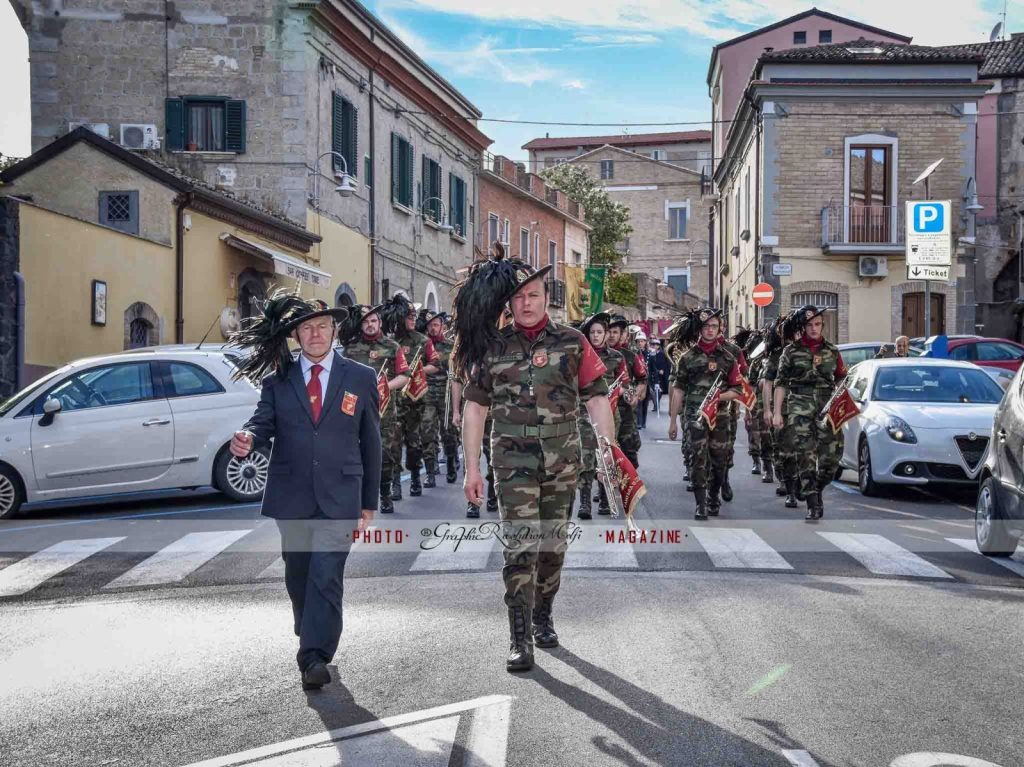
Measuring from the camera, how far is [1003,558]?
9.56 metres

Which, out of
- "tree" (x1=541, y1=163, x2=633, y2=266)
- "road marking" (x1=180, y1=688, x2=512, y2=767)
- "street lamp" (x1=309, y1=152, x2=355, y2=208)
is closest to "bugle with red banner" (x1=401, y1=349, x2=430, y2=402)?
"road marking" (x1=180, y1=688, x2=512, y2=767)

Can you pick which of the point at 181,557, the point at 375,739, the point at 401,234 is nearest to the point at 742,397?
the point at 181,557

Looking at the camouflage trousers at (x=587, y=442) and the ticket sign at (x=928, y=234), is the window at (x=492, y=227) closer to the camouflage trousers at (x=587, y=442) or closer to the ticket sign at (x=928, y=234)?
the ticket sign at (x=928, y=234)

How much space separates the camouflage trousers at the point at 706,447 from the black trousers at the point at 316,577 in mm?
6236

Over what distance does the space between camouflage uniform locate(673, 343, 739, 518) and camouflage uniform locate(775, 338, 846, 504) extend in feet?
1.82

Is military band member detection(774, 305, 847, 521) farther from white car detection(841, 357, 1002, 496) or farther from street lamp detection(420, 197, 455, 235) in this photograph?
street lamp detection(420, 197, 455, 235)

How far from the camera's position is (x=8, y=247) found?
55.6ft

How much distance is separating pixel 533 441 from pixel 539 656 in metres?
1.06

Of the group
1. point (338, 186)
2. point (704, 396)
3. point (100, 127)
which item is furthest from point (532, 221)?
point (704, 396)

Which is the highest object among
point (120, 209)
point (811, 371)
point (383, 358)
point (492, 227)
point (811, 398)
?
point (492, 227)

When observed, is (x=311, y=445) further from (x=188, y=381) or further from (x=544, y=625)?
(x=188, y=381)

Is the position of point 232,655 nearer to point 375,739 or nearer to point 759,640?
point 375,739

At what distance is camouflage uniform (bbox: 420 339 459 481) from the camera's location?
14141mm

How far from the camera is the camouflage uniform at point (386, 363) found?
12344mm
